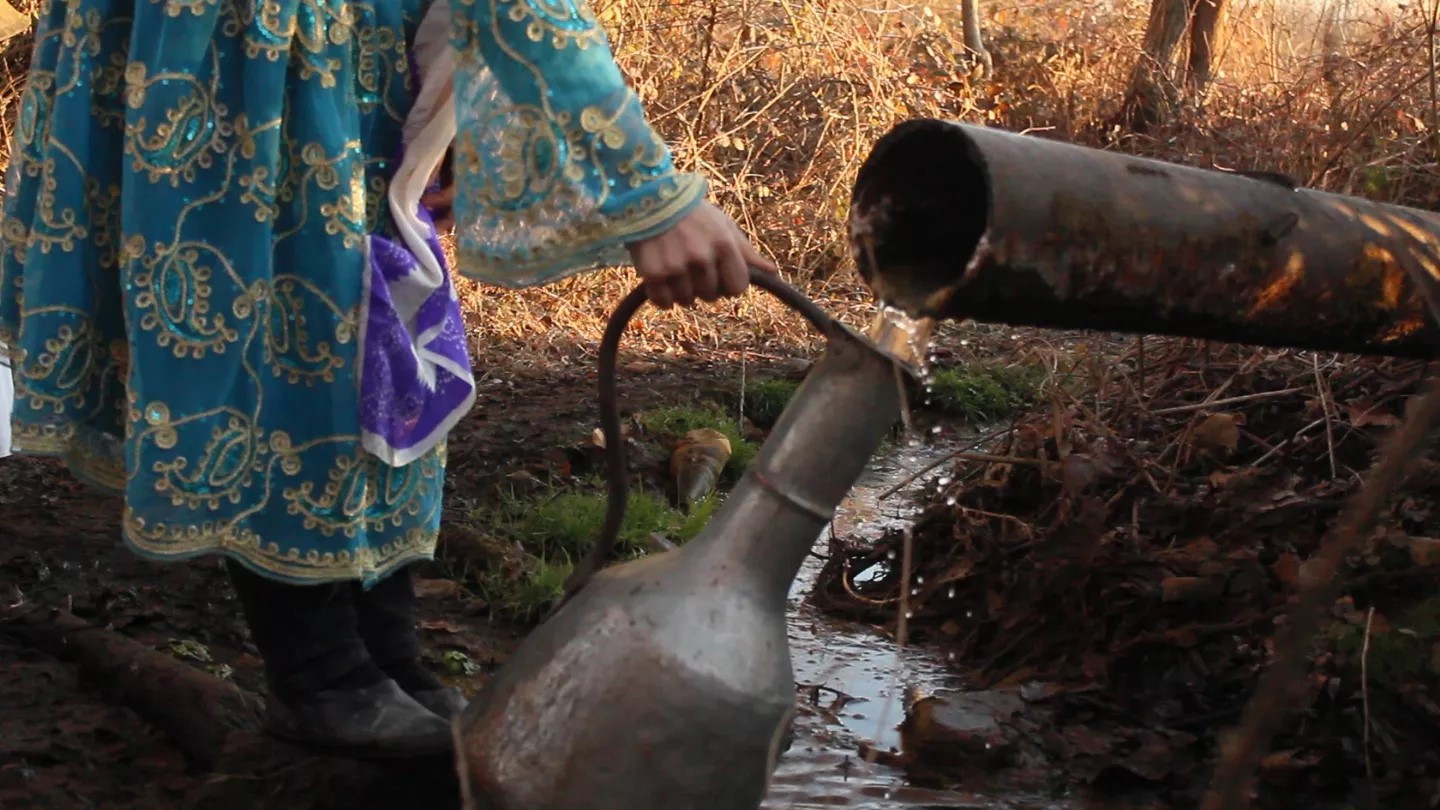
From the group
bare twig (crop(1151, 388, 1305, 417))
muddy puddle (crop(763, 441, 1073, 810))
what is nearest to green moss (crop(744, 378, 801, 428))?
muddy puddle (crop(763, 441, 1073, 810))

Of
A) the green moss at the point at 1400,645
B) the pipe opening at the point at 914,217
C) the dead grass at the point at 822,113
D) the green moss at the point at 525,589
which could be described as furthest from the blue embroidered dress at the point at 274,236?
the dead grass at the point at 822,113

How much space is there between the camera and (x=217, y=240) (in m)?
2.24

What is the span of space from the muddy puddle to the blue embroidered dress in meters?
0.81

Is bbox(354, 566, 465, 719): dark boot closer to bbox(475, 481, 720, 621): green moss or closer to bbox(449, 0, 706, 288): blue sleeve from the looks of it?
bbox(449, 0, 706, 288): blue sleeve

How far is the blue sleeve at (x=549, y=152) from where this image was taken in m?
2.04

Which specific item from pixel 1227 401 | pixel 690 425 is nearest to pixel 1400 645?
pixel 1227 401

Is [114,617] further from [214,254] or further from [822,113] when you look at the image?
[822,113]

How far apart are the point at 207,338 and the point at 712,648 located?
941mm

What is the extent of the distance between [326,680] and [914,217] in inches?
47.5

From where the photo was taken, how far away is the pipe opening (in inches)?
71.4

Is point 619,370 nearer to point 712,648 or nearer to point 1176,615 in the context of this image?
point 1176,615

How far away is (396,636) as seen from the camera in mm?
2676

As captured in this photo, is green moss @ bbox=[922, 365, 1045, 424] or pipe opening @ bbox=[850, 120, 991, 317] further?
green moss @ bbox=[922, 365, 1045, 424]

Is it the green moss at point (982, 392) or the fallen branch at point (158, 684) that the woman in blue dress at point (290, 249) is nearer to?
the fallen branch at point (158, 684)
